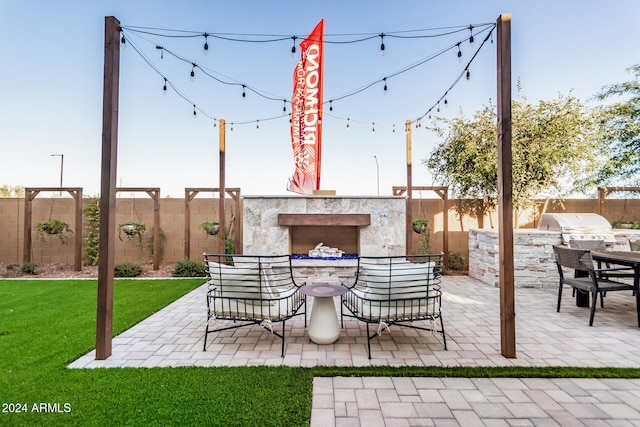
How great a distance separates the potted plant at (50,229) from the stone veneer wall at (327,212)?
4631mm

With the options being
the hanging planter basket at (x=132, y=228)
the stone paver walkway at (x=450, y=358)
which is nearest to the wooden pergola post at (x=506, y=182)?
the stone paver walkway at (x=450, y=358)

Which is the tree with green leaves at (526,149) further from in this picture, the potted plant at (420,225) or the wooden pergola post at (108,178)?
the wooden pergola post at (108,178)

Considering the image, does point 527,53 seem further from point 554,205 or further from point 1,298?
point 1,298

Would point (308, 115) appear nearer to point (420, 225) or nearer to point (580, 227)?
point (420, 225)

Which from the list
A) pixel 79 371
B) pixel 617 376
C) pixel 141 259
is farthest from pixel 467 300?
pixel 141 259

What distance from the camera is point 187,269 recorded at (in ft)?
21.4

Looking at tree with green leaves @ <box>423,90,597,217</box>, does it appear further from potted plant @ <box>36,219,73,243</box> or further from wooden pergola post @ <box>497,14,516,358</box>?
potted plant @ <box>36,219,73,243</box>

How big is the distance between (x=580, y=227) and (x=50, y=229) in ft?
37.1

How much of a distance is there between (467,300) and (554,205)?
4384 millimetres

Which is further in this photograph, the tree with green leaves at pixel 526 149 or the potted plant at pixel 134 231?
the potted plant at pixel 134 231

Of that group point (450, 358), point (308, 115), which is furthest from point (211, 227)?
point (450, 358)

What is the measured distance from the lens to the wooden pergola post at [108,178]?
2.57 metres

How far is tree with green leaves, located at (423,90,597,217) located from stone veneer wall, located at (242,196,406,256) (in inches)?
89.4

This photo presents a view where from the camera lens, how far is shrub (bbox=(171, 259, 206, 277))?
255 inches
